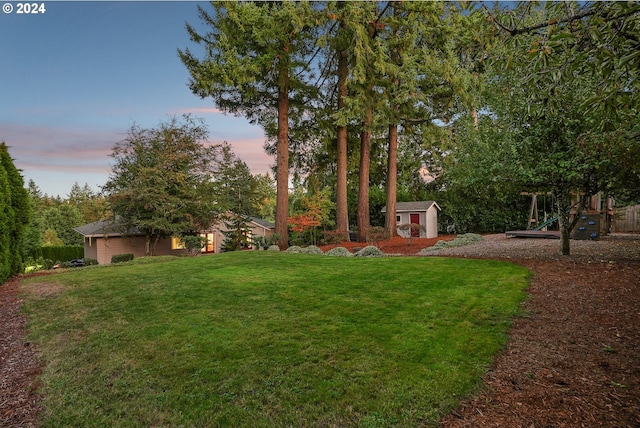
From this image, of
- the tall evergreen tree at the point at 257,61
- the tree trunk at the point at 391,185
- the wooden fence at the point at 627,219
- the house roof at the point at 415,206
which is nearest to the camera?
the tall evergreen tree at the point at 257,61

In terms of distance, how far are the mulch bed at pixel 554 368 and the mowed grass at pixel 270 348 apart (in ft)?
0.56

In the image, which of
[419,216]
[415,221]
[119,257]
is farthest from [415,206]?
[119,257]

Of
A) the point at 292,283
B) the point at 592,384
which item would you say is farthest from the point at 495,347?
the point at 292,283

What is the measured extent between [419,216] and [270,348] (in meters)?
19.6

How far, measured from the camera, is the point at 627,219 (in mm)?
19438

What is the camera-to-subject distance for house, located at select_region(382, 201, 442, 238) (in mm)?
21750

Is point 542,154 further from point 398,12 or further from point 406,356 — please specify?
point 398,12

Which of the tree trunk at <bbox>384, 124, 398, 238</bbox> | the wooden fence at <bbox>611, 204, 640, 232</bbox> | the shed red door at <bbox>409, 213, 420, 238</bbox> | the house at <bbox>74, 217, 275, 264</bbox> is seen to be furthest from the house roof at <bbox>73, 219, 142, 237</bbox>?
the wooden fence at <bbox>611, 204, 640, 232</bbox>

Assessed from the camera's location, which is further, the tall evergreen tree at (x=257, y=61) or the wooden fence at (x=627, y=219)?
the wooden fence at (x=627, y=219)

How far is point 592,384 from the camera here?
9.55 feet

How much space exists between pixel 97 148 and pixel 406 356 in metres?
22.8

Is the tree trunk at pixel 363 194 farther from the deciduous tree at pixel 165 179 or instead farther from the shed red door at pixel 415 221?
the deciduous tree at pixel 165 179

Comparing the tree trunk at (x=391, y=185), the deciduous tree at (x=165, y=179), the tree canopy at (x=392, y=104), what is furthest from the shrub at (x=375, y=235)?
the deciduous tree at (x=165, y=179)

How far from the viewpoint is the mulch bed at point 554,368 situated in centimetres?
253
